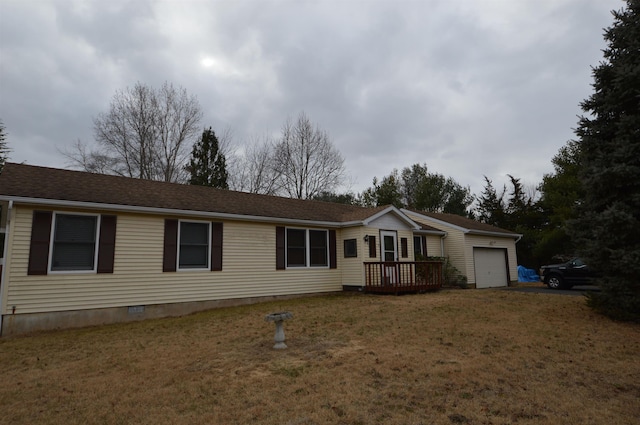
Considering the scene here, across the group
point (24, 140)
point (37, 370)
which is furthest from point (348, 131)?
point (37, 370)

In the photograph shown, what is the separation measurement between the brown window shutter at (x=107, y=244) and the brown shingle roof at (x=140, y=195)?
503 millimetres

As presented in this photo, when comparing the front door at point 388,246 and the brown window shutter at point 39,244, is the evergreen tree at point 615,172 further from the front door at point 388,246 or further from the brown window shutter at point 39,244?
the brown window shutter at point 39,244

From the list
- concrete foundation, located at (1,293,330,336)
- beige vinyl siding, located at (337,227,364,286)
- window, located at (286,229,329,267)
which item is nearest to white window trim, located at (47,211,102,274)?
concrete foundation, located at (1,293,330,336)

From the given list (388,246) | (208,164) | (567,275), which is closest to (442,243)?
(388,246)

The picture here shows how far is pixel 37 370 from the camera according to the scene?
5.22 meters

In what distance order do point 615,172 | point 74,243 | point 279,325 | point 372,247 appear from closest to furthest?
1. point 279,325
2. point 615,172
3. point 74,243
4. point 372,247

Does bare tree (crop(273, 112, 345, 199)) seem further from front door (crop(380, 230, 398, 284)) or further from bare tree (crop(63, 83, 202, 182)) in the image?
front door (crop(380, 230, 398, 284))

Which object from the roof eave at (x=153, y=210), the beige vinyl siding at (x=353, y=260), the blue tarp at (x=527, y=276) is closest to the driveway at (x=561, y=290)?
the blue tarp at (x=527, y=276)

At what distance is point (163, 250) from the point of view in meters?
9.85

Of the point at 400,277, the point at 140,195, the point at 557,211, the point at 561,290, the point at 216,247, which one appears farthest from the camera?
the point at 557,211

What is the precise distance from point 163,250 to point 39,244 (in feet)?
8.97

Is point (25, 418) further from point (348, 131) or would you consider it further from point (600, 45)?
point (348, 131)

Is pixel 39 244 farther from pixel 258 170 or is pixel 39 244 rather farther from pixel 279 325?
pixel 258 170

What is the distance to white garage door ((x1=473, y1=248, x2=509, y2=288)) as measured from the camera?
17641 millimetres
